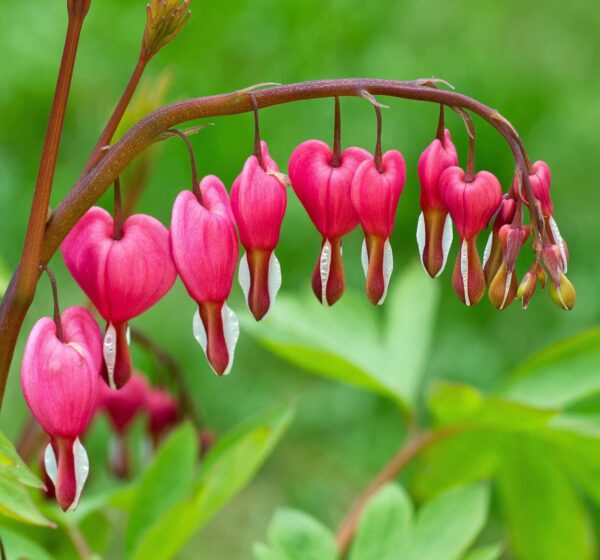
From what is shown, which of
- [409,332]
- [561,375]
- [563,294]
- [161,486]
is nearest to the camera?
[563,294]

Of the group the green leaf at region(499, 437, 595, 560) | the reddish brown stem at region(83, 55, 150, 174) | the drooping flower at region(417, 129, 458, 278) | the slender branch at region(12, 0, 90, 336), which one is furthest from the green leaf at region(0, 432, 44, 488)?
the green leaf at region(499, 437, 595, 560)

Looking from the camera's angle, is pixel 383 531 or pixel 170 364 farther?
pixel 170 364

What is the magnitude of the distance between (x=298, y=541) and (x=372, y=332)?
602 mm

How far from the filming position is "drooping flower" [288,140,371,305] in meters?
0.82

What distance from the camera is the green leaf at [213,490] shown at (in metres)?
1.12

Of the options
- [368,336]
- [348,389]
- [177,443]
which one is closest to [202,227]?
[177,443]

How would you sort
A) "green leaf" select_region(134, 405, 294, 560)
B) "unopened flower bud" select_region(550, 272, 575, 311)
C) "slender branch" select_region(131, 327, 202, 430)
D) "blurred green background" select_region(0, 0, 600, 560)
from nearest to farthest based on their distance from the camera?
"unopened flower bud" select_region(550, 272, 575, 311) → "green leaf" select_region(134, 405, 294, 560) → "slender branch" select_region(131, 327, 202, 430) → "blurred green background" select_region(0, 0, 600, 560)

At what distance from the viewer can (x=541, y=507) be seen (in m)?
1.58

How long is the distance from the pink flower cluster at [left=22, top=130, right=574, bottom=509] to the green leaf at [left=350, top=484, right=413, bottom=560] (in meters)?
0.46

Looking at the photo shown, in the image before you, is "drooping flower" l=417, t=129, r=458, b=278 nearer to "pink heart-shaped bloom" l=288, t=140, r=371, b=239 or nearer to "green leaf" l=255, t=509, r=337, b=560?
"pink heart-shaped bloom" l=288, t=140, r=371, b=239

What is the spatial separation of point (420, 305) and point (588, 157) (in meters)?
1.36

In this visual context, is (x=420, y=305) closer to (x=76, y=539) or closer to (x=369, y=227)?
(x=76, y=539)

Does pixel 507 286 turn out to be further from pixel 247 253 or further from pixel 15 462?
pixel 15 462

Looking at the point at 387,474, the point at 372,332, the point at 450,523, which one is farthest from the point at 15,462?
the point at 372,332
